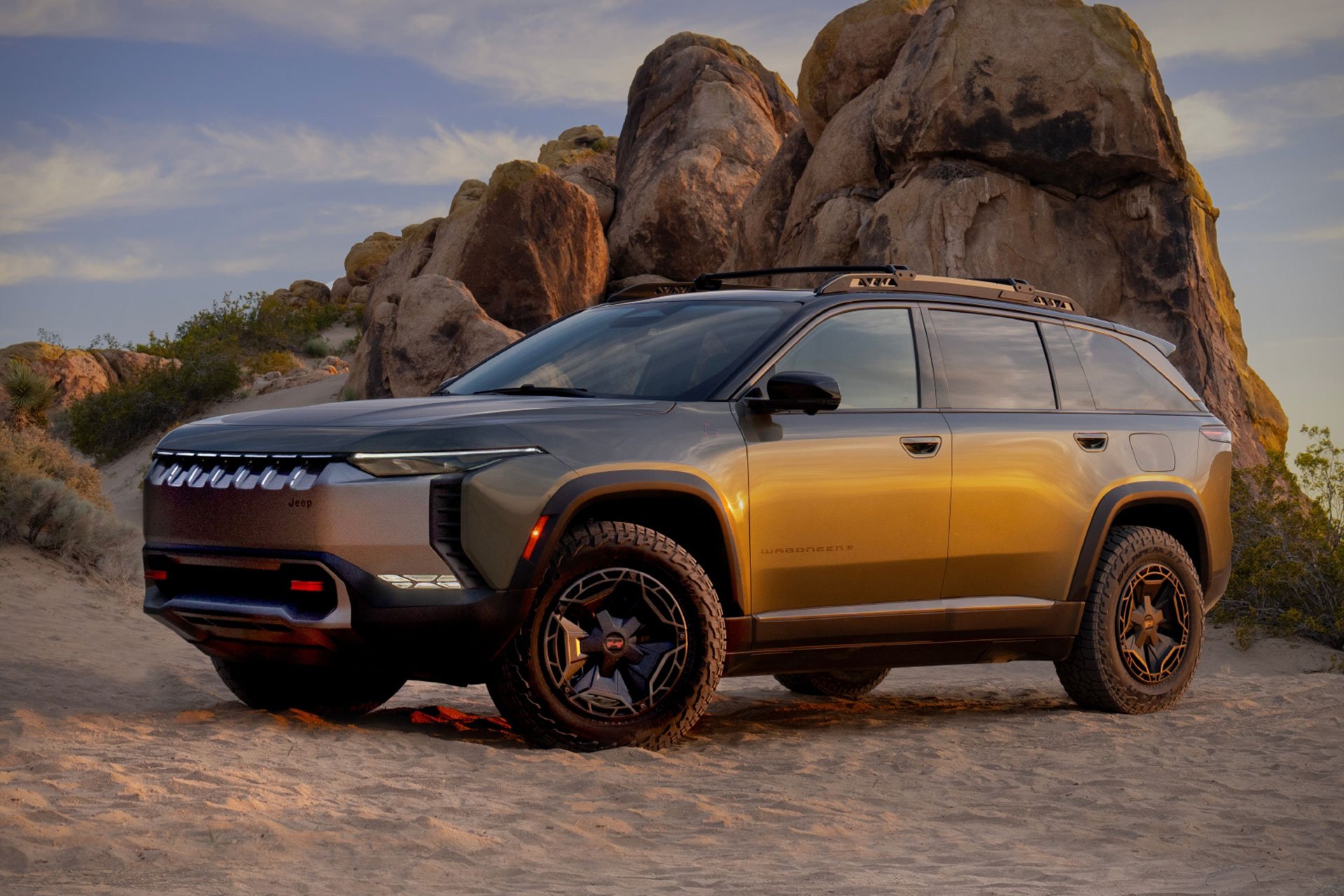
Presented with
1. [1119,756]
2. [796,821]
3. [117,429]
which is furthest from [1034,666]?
[117,429]

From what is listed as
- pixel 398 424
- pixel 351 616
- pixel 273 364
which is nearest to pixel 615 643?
pixel 351 616

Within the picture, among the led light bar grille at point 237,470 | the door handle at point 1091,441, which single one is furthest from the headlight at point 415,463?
the door handle at point 1091,441

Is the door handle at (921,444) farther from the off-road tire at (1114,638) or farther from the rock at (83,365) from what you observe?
the rock at (83,365)

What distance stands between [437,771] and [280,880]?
1451 millimetres

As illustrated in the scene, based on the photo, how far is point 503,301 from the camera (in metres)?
29.0

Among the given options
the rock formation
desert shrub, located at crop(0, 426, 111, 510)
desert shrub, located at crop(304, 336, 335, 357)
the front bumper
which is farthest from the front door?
desert shrub, located at crop(304, 336, 335, 357)

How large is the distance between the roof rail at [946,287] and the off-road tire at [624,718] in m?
1.63

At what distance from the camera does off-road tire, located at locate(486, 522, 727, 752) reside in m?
5.73

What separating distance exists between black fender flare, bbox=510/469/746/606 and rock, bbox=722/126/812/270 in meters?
17.8

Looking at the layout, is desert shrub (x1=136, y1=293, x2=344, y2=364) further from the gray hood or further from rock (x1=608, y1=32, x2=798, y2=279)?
the gray hood

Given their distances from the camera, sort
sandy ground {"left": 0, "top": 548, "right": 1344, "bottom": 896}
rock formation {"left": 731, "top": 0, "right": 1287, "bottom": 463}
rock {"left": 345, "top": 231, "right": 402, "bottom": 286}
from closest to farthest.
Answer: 1. sandy ground {"left": 0, "top": 548, "right": 1344, "bottom": 896}
2. rock formation {"left": 731, "top": 0, "right": 1287, "bottom": 463}
3. rock {"left": 345, "top": 231, "right": 402, "bottom": 286}

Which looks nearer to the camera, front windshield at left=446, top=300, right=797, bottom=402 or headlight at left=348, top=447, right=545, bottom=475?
headlight at left=348, top=447, right=545, bottom=475

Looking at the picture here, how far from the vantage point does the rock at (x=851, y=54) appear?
76.1 ft

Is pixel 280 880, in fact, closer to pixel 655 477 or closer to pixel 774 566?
pixel 655 477
